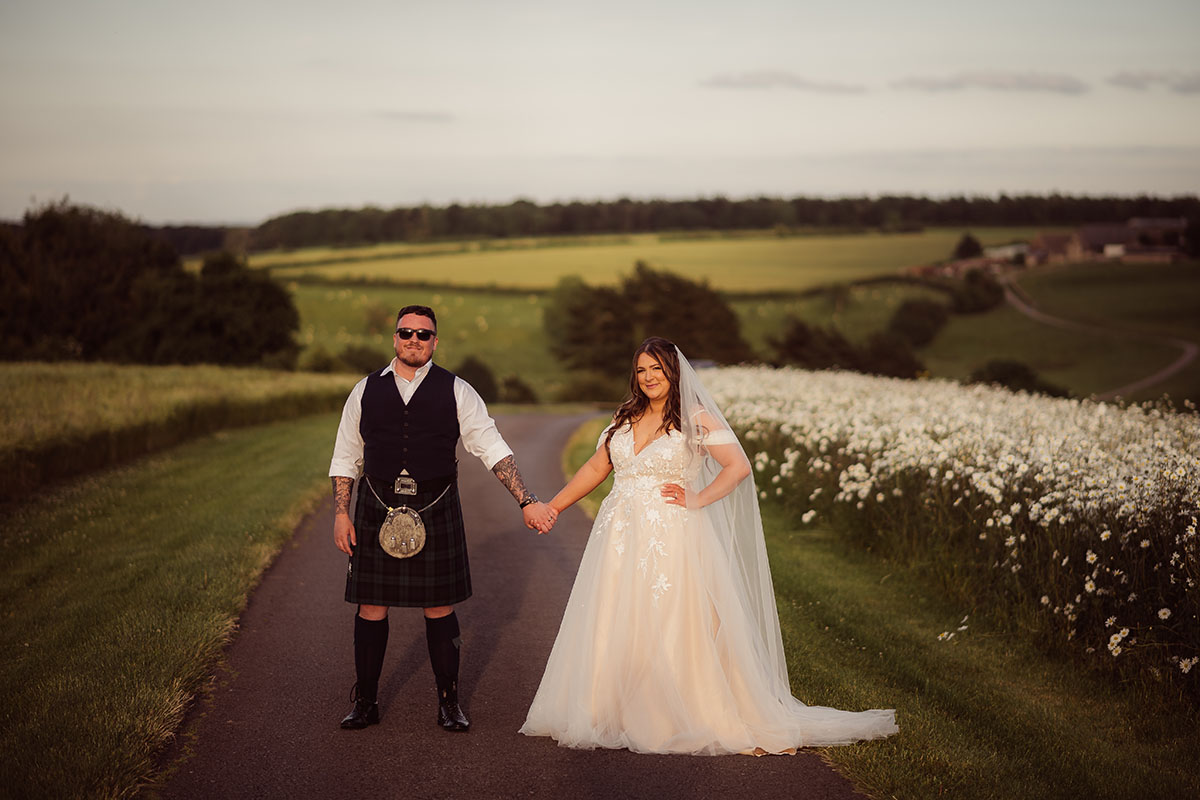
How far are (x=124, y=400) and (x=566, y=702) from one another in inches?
750

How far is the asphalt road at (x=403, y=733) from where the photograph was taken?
541 cm

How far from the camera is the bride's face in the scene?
6574 millimetres

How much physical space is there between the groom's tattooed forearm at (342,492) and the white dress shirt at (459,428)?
4cm

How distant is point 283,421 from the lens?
1204 inches

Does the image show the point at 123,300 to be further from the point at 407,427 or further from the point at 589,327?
the point at 407,427

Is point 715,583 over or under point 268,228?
under

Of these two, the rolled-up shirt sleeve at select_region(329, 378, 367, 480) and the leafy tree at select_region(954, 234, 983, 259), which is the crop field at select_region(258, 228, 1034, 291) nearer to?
the leafy tree at select_region(954, 234, 983, 259)

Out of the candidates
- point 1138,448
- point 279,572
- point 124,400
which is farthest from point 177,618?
point 124,400

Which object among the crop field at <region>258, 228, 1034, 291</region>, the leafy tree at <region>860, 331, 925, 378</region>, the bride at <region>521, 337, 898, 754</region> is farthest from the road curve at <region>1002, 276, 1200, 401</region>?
the bride at <region>521, 337, 898, 754</region>

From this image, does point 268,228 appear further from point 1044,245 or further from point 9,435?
point 9,435

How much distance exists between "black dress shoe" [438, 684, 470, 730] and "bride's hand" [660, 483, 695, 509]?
1817mm

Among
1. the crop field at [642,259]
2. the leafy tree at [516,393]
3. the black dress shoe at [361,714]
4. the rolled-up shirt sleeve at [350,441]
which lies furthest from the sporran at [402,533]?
the crop field at [642,259]

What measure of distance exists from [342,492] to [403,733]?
156cm

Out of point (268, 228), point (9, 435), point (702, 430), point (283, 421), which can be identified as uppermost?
Answer: point (268, 228)
